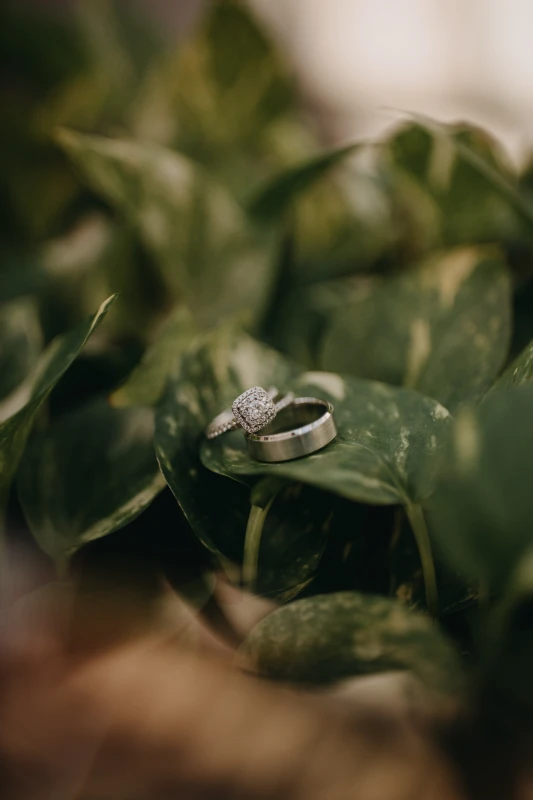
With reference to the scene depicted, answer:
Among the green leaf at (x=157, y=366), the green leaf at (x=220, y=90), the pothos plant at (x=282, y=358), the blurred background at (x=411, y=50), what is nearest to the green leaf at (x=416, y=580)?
the pothos plant at (x=282, y=358)

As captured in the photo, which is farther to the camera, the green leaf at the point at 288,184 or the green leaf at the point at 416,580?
the green leaf at the point at 288,184

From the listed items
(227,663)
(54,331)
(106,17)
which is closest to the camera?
(227,663)

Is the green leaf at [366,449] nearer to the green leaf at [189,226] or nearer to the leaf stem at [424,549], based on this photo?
the leaf stem at [424,549]

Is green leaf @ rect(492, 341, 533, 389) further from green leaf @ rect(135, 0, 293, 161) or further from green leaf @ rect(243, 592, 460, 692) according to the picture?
green leaf @ rect(135, 0, 293, 161)

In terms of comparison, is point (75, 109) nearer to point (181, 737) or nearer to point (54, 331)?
point (54, 331)

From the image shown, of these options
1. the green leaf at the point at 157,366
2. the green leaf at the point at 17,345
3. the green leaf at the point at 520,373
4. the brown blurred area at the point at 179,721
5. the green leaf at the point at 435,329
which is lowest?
the brown blurred area at the point at 179,721

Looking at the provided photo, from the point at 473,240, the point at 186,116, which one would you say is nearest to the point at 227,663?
the point at 473,240

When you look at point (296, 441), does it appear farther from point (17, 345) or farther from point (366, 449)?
point (17, 345)
